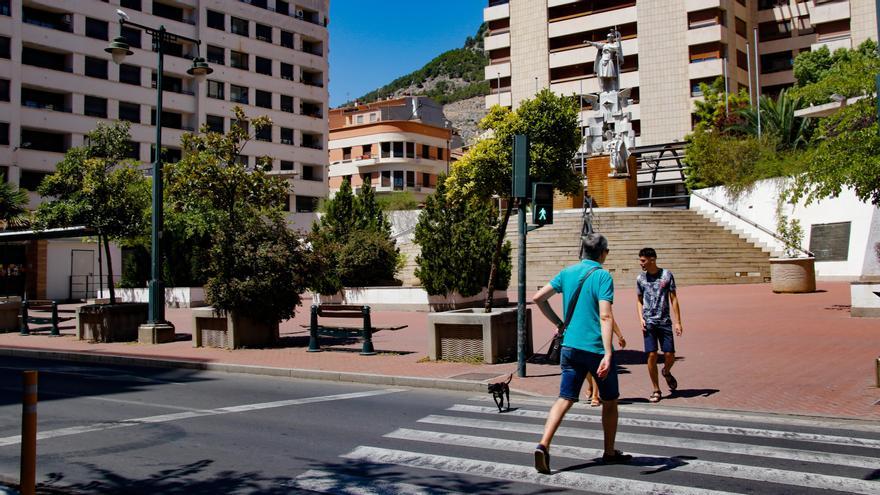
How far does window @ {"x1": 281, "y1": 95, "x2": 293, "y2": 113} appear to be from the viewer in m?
60.4

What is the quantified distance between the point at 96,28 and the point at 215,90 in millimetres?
9412

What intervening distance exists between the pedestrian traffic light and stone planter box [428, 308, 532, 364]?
6.41 ft

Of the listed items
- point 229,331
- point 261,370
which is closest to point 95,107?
point 229,331

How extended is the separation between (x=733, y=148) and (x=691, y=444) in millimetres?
31953

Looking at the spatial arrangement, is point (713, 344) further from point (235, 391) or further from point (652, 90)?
point (652, 90)

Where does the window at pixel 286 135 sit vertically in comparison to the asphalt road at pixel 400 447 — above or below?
above

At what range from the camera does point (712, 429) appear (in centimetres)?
729

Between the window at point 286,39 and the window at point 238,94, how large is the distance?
5.91m

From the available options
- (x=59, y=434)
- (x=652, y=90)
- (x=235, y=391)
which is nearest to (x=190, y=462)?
(x=59, y=434)

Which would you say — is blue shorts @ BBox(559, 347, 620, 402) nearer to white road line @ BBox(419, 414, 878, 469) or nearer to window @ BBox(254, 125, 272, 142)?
white road line @ BBox(419, 414, 878, 469)

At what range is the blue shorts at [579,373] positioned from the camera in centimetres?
557

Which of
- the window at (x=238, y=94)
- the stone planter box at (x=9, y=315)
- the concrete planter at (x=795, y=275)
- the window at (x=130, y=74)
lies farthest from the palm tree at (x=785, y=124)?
the window at (x=130, y=74)

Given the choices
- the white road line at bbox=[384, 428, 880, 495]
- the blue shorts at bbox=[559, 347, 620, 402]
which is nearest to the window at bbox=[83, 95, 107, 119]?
the white road line at bbox=[384, 428, 880, 495]

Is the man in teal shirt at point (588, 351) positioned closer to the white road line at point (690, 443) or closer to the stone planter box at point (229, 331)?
the white road line at point (690, 443)
